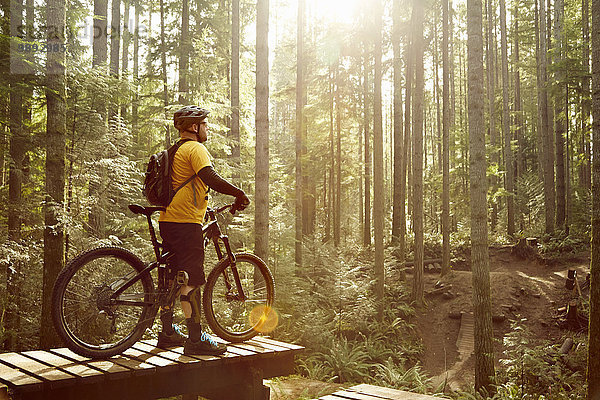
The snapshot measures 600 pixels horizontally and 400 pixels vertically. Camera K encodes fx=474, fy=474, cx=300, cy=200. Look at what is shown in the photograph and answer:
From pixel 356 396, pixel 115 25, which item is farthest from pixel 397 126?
pixel 356 396

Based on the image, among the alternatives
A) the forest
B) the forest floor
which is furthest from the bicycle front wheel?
the forest floor

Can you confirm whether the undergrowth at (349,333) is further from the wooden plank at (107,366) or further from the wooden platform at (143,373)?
the wooden plank at (107,366)

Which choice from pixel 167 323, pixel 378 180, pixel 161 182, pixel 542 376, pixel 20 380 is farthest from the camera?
pixel 378 180

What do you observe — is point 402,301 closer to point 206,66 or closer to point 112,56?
point 206,66

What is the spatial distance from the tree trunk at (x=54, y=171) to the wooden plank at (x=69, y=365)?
4.60m

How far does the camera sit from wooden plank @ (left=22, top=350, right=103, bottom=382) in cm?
385

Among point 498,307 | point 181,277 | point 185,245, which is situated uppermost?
point 185,245

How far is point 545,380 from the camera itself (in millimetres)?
9797

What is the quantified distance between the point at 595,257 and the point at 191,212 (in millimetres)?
6585

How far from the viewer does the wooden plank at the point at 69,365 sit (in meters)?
3.85

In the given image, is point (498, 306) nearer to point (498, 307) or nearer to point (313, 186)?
point (498, 307)

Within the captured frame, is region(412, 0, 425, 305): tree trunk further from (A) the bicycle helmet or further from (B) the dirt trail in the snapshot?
(A) the bicycle helmet

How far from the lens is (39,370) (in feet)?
12.9

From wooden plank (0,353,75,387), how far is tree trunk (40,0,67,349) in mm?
4600
